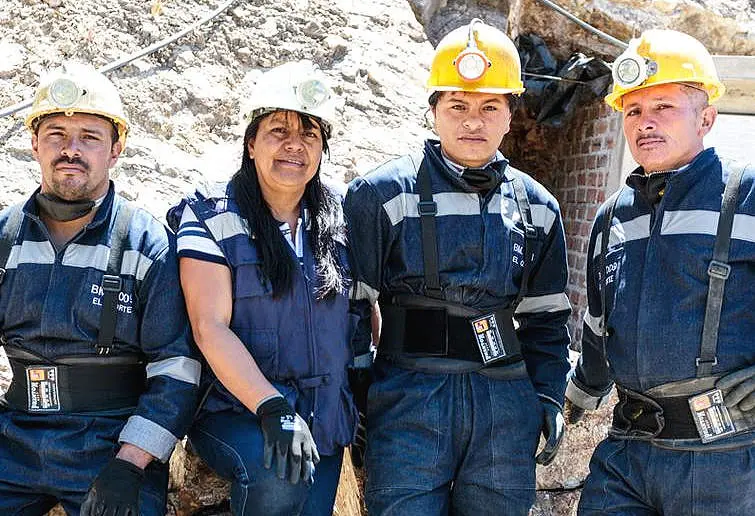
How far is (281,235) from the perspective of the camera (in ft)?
8.40

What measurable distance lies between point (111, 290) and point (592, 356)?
5.57 feet

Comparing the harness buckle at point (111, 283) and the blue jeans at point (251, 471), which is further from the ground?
the harness buckle at point (111, 283)

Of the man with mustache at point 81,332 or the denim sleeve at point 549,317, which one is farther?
the denim sleeve at point 549,317

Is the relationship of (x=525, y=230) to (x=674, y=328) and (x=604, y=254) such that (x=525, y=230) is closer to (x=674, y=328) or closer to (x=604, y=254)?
(x=604, y=254)

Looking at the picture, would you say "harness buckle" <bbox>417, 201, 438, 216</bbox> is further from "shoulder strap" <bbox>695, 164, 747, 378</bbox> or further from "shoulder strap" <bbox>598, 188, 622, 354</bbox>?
"shoulder strap" <bbox>695, 164, 747, 378</bbox>

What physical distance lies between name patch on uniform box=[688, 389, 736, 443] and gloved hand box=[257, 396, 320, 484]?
1176mm

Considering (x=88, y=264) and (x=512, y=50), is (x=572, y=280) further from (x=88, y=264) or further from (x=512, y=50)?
(x=88, y=264)

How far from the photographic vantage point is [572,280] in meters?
6.57

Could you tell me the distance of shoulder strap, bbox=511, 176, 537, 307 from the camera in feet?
9.17

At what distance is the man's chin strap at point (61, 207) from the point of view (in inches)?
102

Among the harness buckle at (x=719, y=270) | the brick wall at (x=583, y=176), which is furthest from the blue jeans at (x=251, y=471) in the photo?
the brick wall at (x=583, y=176)

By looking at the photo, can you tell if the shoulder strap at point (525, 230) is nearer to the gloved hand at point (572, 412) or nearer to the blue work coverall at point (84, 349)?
the gloved hand at point (572, 412)

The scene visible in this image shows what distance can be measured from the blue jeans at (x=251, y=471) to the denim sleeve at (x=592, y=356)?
989mm

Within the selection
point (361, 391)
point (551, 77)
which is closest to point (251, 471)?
point (361, 391)
